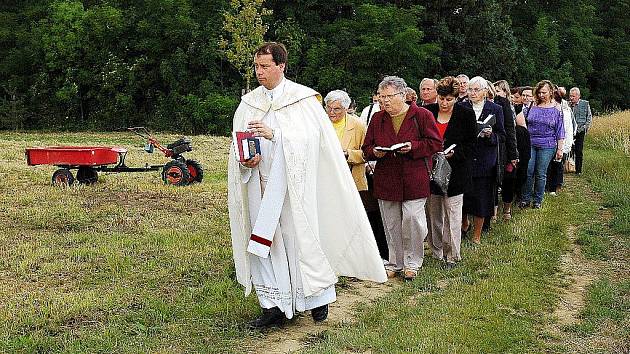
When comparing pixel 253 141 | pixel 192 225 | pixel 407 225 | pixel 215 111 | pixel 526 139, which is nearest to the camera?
pixel 253 141

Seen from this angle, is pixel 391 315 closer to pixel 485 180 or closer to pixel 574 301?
pixel 574 301

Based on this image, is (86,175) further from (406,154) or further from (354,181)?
(406,154)

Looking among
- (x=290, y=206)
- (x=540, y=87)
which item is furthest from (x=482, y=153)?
(x=290, y=206)

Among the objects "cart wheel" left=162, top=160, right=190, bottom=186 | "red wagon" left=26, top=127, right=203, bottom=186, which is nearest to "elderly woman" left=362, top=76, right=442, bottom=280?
"cart wheel" left=162, top=160, right=190, bottom=186

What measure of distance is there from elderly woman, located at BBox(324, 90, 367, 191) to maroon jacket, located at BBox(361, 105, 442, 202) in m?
0.39

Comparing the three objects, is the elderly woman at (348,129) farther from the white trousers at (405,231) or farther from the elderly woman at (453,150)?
the elderly woman at (453,150)

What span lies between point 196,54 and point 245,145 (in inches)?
1455

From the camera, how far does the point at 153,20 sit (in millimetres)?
42438

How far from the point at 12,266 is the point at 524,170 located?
749 centimetres

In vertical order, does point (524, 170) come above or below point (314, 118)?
below

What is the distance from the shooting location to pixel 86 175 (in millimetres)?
14062

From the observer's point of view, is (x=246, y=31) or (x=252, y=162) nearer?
(x=252, y=162)

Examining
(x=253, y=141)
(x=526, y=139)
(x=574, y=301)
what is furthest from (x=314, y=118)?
(x=526, y=139)

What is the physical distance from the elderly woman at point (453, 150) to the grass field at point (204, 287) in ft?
1.12
